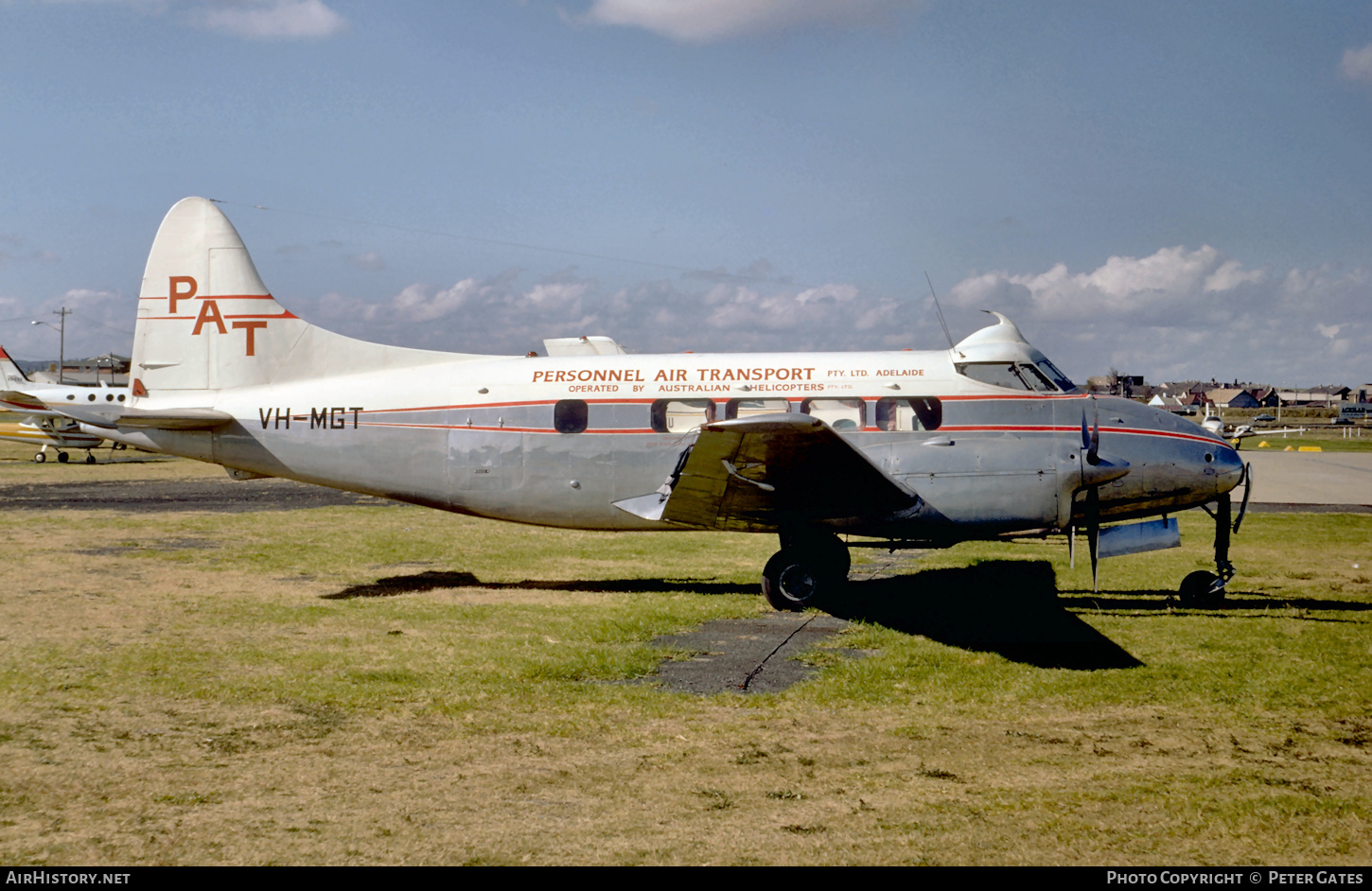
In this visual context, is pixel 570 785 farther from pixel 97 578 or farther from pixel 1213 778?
pixel 97 578

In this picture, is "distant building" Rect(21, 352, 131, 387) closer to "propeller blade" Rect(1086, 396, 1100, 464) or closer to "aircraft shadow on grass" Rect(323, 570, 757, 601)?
"aircraft shadow on grass" Rect(323, 570, 757, 601)

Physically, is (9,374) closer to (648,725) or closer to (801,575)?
(801,575)

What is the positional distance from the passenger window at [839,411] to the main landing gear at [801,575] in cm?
159

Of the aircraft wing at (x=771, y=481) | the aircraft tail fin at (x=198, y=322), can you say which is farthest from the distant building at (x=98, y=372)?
the aircraft wing at (x=771, y=481)

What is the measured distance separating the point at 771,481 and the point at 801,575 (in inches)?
66.8


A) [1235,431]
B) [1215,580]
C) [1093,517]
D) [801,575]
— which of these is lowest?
[1215,580]

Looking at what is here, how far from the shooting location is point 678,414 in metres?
13.8

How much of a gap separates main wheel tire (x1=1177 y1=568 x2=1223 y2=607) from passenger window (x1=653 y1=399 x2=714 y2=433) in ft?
23.1

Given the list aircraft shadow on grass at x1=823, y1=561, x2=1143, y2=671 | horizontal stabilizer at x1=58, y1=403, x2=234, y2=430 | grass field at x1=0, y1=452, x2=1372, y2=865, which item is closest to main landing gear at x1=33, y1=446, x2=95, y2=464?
grass field at x1=0, y1=452, x2=1372, y2=865

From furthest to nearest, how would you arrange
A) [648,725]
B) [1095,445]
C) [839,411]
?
[839,411], [1095,445], [648,725]

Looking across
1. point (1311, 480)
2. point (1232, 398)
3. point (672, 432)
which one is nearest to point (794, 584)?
point (672, 432)

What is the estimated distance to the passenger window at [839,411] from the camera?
13.3 m

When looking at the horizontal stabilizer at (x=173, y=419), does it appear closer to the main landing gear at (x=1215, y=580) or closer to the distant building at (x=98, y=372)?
the main landing gear at (x=1215, y=580)

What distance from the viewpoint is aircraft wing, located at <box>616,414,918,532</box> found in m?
10.9
